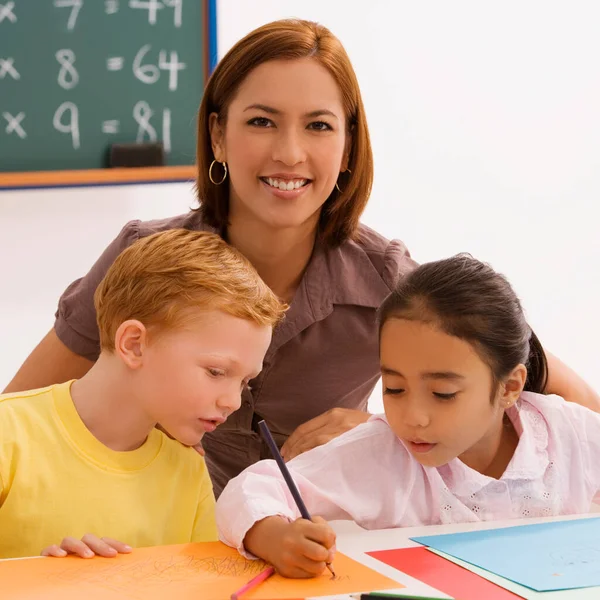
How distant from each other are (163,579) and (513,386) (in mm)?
543

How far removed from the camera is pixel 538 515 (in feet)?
4.23

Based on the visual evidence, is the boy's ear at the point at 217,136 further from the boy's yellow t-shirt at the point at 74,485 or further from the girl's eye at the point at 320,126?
the boy's yellow t-shirt at the point at 74,485

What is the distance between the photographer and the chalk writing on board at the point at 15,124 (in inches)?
88.9

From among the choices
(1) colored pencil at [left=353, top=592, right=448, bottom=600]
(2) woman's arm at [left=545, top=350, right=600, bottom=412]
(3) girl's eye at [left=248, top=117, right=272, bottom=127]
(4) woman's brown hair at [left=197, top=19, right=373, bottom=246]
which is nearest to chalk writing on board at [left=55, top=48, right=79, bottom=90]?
(4) woman's brown hair at [left=197, top=19, right=373, bottom=246]

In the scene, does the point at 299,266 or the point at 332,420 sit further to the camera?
the point at 299,266

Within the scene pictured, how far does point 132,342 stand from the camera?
1240mm

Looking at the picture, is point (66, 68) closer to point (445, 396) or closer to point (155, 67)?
point (155, 67)

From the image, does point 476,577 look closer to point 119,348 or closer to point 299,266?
point 119,348

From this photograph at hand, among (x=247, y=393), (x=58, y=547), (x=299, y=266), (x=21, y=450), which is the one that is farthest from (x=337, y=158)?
(x=58, y=547)

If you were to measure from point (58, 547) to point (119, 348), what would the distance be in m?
0.26

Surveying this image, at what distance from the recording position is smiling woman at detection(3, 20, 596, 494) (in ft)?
5.05

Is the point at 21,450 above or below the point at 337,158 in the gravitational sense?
below

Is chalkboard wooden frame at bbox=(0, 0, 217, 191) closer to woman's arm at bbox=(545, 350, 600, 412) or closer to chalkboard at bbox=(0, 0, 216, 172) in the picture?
chalkboard at bbox=(0, 0, 216, 172)

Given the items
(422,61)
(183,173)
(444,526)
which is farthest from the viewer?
(422,61)
